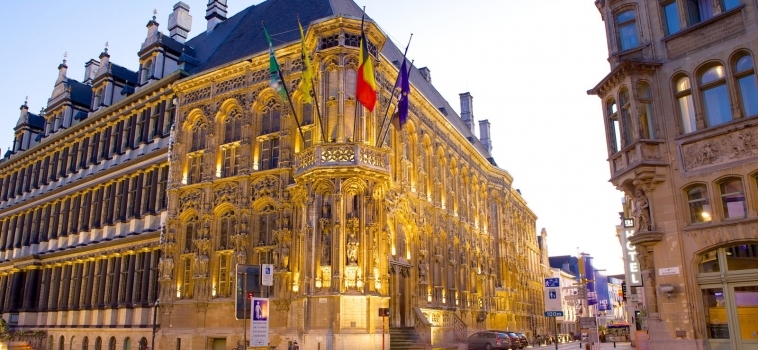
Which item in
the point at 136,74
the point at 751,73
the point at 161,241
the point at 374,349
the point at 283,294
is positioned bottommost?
the point at 374,349

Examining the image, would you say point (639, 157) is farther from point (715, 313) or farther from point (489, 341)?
point (489, 341)

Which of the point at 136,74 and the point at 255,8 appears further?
the point at 136,74

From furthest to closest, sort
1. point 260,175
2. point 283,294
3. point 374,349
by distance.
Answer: point 260,175 → point 283,294 → point 374,349

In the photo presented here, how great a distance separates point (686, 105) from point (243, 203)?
1983 cm

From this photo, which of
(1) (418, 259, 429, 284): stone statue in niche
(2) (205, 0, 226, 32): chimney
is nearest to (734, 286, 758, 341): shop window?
(1) (418, 259, 429, 284): stone statue in niche

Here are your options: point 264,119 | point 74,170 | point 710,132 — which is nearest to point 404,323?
point 264,119

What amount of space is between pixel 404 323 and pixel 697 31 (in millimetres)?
19399

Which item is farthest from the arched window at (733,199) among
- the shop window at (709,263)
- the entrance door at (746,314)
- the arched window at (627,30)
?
the arched window at (627,30)

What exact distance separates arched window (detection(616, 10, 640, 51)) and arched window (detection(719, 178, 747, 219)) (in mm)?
5882

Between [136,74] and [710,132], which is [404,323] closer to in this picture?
[710,132]

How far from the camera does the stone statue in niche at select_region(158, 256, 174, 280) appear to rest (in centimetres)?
3108

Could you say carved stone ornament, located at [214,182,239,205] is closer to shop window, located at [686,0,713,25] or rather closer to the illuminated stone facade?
the illuminated stone facade

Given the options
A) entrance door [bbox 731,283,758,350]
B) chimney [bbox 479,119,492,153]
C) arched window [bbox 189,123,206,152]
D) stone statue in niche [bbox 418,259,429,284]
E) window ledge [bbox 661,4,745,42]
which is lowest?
entrance door [bbox 731,283,758,350]

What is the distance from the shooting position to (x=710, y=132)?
18.1 m
